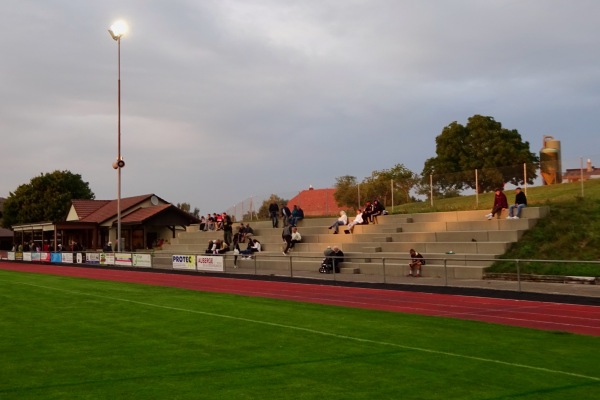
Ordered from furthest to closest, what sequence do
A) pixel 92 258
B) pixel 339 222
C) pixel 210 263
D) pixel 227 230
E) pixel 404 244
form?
1. pixel 92 258
2. pixel 227 230
3. pixel 339 222
4. pixel 210 263
5. pixel 404 244

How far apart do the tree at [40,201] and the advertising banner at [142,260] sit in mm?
54769

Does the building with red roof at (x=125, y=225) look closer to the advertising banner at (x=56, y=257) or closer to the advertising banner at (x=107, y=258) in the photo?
the advertising banner at (x=56, y=257)

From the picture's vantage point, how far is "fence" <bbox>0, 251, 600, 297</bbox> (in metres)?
20.2

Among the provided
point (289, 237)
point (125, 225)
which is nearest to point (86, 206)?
point (125, 225)

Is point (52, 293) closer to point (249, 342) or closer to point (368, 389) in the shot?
point (249, 342)

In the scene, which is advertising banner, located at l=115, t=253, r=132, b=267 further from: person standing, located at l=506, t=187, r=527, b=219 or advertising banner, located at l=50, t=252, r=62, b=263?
person standing, located at l=506, t=187, r=527, b=219

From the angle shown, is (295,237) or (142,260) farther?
(142,260)

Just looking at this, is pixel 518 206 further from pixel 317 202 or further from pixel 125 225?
pixel 125 225

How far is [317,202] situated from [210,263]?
1478 cm

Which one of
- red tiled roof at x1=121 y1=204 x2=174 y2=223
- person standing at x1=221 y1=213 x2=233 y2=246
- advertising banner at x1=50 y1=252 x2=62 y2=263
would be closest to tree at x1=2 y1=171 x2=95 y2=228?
red tiled roof at x1=121 y1=204 x2=174 y2=223

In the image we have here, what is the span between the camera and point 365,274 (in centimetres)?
2722

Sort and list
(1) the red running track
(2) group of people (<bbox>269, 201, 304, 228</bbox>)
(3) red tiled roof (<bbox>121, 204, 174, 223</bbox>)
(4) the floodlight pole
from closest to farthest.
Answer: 1. (1) the red running track
2. (2) group of people (<bbox>269, 201, 304, 228</bbox>)
3. (4) the floodlight pole
4. (3) red tiled roof (<bbox>121, 204, 174, 223</bbox>)

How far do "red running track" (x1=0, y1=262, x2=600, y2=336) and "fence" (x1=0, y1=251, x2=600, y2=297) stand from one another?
1569 mm

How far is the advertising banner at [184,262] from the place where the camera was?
33000 mm
